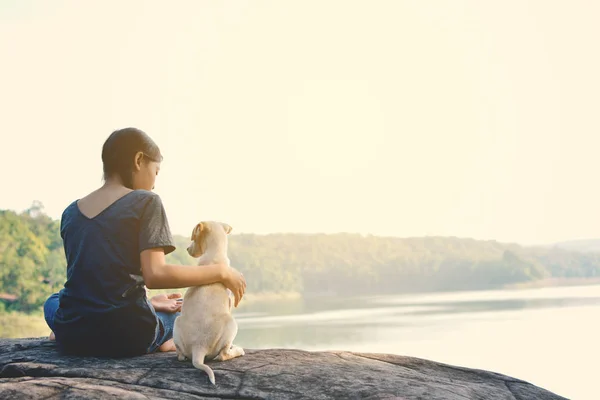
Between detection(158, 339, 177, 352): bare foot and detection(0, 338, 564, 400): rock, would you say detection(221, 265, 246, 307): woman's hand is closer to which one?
detection(0, 338, 564, 400): rock

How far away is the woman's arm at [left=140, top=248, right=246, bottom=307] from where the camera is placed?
4.01 metres

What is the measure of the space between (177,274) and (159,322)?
686mm

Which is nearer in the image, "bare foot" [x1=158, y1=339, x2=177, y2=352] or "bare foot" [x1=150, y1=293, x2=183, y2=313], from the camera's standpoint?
"bare foot" [x1=158, y1=339, x2=177, y2=352]

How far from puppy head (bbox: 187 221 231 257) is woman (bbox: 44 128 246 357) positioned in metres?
0.20

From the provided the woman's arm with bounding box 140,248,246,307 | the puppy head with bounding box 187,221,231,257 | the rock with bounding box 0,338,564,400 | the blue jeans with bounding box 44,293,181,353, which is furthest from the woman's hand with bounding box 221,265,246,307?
the blue jeans with bounding box 44,293,181,353

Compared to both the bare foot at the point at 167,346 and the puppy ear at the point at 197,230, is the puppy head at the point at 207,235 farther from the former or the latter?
the bare foot at the point at 167,346

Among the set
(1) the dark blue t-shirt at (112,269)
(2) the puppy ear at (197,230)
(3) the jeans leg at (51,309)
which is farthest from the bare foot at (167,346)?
(2) the puppy ear at (197,230)

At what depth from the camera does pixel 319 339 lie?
3434cm

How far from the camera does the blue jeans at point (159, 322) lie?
14.9ft

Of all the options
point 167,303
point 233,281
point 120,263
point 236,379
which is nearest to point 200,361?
point 236,379

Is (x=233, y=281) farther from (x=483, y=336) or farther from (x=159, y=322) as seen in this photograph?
(x=483, y=336)

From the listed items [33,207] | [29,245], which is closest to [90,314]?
[29,245]

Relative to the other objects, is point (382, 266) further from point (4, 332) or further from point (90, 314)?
point (90, 314)

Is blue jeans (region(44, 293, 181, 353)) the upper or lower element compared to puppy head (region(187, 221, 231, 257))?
lower
